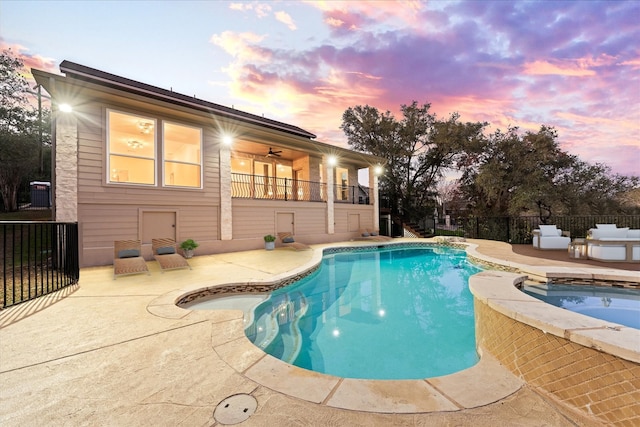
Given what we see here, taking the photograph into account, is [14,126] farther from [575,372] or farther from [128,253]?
[575,372]

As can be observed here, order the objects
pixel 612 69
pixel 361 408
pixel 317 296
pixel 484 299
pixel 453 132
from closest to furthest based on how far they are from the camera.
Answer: pixel 361 408
pixel 484 299
pixel 317 296
pixel 612 69
pixel 453 132

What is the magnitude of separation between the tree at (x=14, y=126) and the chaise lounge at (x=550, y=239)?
25.9m

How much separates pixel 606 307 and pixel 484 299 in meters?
3.58

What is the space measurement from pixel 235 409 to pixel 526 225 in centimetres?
1666

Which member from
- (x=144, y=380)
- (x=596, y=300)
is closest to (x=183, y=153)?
(x=144, y=380)

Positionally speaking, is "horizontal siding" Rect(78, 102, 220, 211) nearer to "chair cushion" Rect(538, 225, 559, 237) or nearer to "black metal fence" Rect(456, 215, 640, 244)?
"chair cushion" Rect(538, 225, 559, 237)

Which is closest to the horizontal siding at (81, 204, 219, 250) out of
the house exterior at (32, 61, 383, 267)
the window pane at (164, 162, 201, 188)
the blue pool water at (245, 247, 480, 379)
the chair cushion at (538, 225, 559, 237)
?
the house exterior at (32, 61, 383, 267)

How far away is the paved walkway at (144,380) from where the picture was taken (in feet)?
5.44

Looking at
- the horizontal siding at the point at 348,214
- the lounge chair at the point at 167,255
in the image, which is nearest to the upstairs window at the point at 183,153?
the lounge chair at the point at 167,255

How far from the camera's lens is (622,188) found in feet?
48.4

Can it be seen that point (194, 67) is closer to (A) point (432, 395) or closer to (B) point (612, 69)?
(A) point (432, 395)

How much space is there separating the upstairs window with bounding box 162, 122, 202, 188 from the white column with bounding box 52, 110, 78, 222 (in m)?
2.93

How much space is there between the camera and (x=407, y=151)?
18281 millimetres

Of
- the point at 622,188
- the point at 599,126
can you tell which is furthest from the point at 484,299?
the point at 622,188
